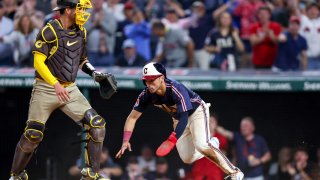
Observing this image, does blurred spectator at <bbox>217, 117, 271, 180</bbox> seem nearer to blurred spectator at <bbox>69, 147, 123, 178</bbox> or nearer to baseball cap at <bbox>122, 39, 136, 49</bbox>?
blurred spectator at <bbox>69, 147, 123, 178</bbox>

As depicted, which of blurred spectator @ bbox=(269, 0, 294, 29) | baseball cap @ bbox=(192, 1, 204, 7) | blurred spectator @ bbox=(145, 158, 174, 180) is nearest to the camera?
blurred spectator @ bbox=(145, 158, 174, 180)

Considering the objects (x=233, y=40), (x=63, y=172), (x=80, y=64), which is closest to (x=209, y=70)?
(x=233, y=40)

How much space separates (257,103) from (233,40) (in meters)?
1.13

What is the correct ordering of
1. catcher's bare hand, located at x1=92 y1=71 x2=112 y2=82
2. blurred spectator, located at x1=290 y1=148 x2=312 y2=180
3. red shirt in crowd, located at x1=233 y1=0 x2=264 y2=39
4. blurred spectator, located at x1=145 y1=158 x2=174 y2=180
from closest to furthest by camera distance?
catcher's bare hand, located at x1=92 y1=71 x2=112 y2=82 < blurred spectator, located at x1=290 y1=148 x2=312 y2=180 < blurred spectator, located at x1=145 y1=158 x2=174 y2=180 < red shirt in crowd, located at x1=233 y1=0 x2=264 y2=39

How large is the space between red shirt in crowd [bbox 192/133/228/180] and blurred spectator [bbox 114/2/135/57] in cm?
227

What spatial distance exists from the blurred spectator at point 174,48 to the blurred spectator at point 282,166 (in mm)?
2047

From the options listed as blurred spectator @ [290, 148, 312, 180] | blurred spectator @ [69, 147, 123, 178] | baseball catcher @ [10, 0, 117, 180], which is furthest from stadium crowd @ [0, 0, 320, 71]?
baseball catcher @ [10, 0, 117, 180]

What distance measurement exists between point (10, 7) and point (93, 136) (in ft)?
18.4

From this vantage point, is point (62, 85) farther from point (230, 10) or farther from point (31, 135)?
point (230, 10)

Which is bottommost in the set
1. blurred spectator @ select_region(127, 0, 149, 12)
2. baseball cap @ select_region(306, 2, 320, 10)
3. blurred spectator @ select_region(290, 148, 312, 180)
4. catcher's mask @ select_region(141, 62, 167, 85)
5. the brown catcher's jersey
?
blurred spectator @ select_region(290, 148, 312, 180)

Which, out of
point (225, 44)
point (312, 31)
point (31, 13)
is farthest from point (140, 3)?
point (312, 31)

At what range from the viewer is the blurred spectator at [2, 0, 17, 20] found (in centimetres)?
1384

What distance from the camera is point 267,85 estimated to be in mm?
11547

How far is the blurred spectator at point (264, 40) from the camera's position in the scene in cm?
1238
